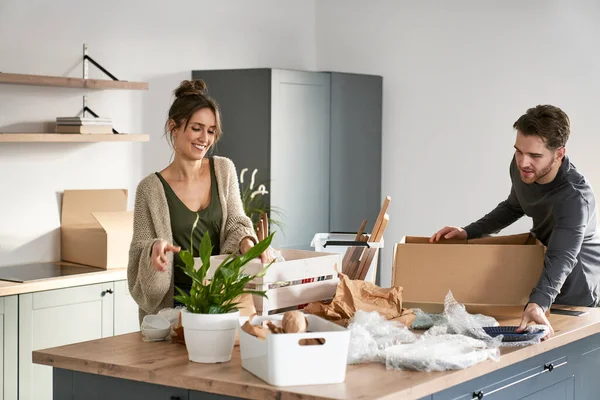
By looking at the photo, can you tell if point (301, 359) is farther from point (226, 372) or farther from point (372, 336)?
point (372, 336)

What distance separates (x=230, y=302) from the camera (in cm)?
259

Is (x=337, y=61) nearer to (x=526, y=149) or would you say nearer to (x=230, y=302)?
(x=526, y=149)

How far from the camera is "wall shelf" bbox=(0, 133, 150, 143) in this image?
4.58 meters

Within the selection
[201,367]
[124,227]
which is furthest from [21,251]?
[201,367]

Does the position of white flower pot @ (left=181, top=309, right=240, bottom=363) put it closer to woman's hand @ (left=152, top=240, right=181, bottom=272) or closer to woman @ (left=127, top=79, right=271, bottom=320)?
woman's hand @ (left=152, top=240, right=181, bottom=272)

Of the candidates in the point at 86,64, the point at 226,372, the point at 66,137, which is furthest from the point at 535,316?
the point at 86,64

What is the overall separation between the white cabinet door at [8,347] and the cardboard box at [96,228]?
652mm

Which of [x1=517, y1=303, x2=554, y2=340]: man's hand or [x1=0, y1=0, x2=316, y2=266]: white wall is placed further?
[x1=0, y1=0, x2=316, y2=266]: white wall

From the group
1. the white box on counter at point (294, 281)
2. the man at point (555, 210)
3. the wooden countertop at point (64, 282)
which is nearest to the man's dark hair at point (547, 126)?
the man at point (555, 210)

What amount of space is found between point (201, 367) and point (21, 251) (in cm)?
279

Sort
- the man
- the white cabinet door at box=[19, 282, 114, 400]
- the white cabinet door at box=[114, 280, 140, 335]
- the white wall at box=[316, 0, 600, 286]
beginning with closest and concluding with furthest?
the man, the white cabinet door at box=[19, 282, 114, 400], the white cabinet door at box=[114, 280, 140, 335], the white wall at box=[316, 0, 600, 286]

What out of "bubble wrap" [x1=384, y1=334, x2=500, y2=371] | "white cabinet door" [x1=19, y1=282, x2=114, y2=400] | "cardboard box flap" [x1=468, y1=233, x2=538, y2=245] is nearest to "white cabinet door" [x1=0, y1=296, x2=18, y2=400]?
"white cabinet door" [x1=19, y1=282, x2=114, y2=400]

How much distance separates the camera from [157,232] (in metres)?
3.21

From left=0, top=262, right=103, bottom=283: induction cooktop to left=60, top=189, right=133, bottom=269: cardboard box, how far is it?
82mm
